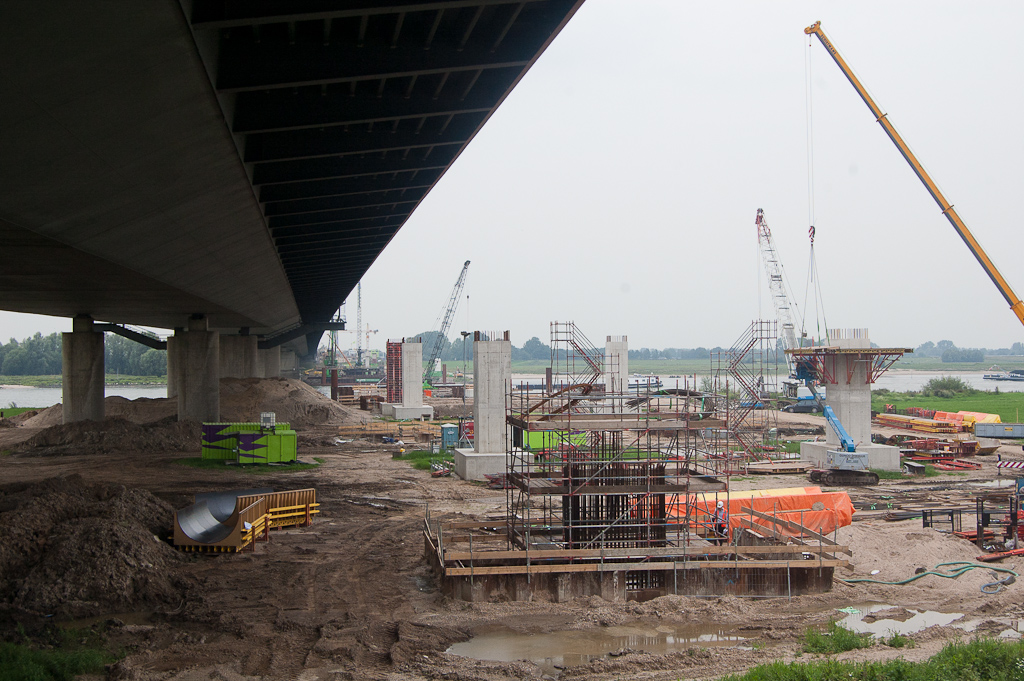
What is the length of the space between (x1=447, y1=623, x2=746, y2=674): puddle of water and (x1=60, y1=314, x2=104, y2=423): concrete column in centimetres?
3640

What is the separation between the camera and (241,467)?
3541 cm

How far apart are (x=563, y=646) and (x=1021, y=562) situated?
1233 cm

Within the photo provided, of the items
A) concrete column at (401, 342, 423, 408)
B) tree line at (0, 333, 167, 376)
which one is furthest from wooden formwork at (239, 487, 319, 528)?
tree line at (0, 333, 167, 376)

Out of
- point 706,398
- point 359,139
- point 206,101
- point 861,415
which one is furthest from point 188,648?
point 861,415

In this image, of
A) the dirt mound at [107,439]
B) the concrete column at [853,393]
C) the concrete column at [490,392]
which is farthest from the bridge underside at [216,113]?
the concrete column at [853,393]

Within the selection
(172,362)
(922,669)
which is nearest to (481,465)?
(922,669)

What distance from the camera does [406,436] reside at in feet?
157

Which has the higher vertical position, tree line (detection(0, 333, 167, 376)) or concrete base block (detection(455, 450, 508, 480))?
tree line (detection(0, 333, 167, 376))

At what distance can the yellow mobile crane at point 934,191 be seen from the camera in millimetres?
39688

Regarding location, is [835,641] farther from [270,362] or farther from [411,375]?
[270,362]

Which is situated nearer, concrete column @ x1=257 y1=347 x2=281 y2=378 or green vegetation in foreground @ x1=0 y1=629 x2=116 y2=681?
green vegetation in foreground @ x1=0 y1=629 x2=116 y2=681

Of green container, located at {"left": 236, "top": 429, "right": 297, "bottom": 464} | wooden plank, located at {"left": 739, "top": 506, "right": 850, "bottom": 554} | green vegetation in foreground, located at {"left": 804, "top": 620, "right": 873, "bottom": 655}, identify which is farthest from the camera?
green container, located at {"left": 236, "top": 429, "right": 297, "bottom": 464}

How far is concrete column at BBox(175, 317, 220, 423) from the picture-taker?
4581cm

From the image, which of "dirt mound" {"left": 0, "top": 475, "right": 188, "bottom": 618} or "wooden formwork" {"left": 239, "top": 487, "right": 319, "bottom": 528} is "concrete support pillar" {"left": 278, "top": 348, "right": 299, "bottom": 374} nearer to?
"wooden formwork" {"left": 239, "top": 487, "right": 319, "bottom": 528}
